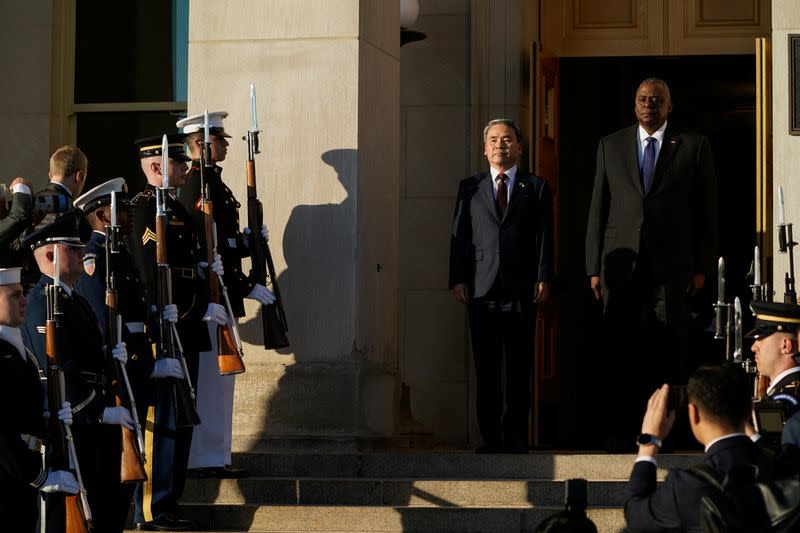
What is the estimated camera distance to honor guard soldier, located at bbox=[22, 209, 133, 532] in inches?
352

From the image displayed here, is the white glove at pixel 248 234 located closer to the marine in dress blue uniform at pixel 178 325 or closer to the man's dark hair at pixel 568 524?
the marine in dress blue uniform at pixel 178 325

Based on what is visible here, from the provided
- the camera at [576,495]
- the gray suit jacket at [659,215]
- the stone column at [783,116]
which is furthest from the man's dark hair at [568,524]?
the stone column at [783,116]

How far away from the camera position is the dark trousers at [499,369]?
1104cm

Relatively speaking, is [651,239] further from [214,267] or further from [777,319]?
[777,319]

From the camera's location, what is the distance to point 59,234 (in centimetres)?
909

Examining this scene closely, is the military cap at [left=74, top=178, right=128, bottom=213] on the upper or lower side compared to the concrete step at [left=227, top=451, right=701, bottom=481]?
upper

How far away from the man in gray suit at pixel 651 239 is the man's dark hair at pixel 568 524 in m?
5.34

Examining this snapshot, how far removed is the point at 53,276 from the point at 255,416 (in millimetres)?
2810

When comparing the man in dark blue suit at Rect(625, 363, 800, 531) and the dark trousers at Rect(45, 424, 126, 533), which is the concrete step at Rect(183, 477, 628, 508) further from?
the man in dark blue suit at Rect(625, 363, 800, 531)

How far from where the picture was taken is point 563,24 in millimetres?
14711

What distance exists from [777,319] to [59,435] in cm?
330

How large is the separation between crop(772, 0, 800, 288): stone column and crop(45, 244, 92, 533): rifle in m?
5.41

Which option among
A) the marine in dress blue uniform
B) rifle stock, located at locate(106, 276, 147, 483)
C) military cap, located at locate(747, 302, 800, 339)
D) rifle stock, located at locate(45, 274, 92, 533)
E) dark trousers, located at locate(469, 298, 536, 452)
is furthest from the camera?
dark trousers, located at locate(469, 298, 536, 452)

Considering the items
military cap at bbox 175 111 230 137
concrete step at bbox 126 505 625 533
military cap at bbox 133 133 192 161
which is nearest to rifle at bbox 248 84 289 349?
military cap at bbox 175 111 230 137
